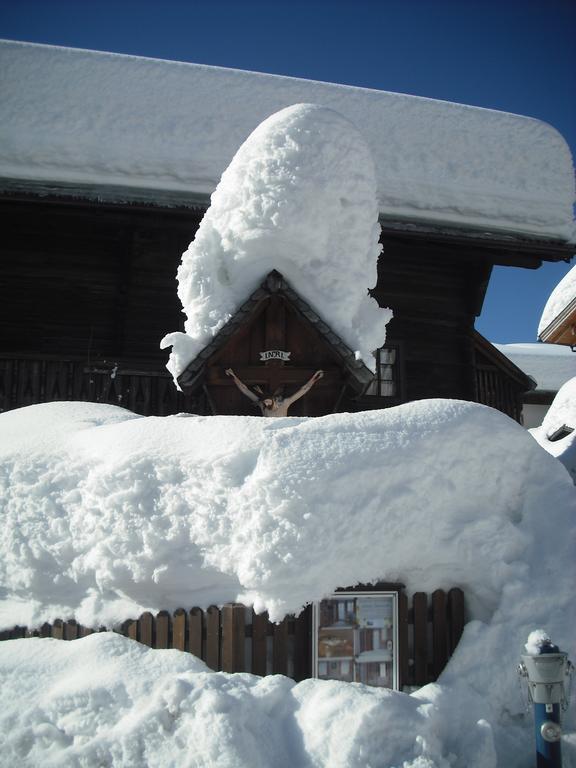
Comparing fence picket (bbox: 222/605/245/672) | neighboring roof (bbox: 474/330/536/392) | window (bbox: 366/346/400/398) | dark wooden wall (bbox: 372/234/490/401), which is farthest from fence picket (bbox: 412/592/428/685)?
neighboring roof (bbox: 474/330/536/392)

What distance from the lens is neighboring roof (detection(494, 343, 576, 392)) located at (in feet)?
73.0

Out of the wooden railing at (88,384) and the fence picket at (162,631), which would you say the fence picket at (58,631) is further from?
the wooden railing at (88,384)

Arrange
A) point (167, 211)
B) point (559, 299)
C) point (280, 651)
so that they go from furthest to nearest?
1. point (559, 299)
2. point (167, 211)
3. point (280, 651)

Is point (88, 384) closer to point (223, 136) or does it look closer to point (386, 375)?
point (223, 136)

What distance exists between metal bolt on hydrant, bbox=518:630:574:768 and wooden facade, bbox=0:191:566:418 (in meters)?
5.50

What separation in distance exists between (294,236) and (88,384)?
4.00 m

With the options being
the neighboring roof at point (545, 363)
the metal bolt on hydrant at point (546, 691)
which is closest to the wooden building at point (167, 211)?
the metal bolt on hydrant at point (546, 691)

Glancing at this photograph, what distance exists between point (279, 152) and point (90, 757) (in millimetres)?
4533

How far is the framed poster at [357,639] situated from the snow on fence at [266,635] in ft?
0.16

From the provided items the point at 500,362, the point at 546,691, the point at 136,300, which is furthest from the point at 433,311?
the point at 546,691

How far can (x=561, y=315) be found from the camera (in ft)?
41.5

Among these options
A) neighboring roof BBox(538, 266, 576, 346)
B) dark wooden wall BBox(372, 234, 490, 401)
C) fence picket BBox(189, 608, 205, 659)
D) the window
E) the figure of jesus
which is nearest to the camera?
fence picket BBox(189, 608, 205, 659)

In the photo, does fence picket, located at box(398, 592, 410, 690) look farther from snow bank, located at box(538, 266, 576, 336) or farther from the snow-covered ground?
snow bank, located at box(538, 266, 576, 336)

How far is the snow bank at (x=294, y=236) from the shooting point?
5836 millimetres
